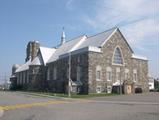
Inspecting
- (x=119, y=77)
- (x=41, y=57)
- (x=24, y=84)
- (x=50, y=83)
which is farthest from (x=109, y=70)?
(x=24, y=84)

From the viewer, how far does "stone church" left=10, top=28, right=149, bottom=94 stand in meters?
59.2

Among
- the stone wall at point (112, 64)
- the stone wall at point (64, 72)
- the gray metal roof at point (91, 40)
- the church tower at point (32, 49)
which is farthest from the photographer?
the church tower at point (32, 49)

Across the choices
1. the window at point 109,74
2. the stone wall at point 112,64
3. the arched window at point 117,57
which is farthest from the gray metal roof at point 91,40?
the window at point 109,74

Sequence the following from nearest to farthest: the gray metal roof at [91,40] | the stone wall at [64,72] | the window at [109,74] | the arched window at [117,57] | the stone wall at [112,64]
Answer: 1. the stone wall at [112,64]
2. the stone wall at [64,72]
3. the window at [109,74]
4. the gray metal roof at [91,40]
5. the arched window at [117,57]

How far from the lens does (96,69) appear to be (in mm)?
59875

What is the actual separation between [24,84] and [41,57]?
1397 cm

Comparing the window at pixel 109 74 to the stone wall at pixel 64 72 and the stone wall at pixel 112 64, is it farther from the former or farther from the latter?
the stone wall at pixel 64 72

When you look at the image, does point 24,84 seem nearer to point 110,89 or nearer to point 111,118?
point 110,89

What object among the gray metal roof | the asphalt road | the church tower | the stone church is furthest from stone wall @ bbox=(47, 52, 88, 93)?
the asphalt road

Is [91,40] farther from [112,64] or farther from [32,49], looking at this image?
[32,49]

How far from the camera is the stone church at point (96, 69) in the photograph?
59.2m

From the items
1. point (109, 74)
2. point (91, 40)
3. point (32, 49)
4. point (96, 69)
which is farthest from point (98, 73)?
point (32, 49)

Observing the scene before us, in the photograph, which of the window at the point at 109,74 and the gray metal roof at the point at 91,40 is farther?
the gray metal roof at the point at 91,40

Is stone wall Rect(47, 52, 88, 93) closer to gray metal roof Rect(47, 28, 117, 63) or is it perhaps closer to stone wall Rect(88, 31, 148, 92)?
stone wall Rect(88, 31, 148, 92)
